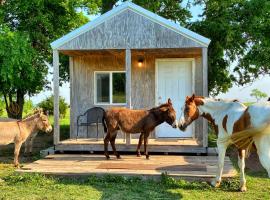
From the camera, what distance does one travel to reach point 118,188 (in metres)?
A: 6.96

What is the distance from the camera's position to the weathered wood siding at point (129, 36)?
9883 millimetres

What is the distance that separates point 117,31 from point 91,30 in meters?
0.65

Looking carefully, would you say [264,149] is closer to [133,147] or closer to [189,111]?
[189,111]

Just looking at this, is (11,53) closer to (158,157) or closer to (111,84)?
(111,84)

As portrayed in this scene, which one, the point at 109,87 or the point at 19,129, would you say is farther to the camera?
the point at 109,87

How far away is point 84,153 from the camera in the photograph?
1031cm

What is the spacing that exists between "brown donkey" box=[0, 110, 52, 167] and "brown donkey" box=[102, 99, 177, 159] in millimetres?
1691

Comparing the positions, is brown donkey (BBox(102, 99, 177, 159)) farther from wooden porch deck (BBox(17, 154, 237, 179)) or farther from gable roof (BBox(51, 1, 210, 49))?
gable roof (BBox(51, 1, 210, 49))

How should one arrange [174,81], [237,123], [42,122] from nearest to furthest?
[237,123] < [42,122] < [174,81]

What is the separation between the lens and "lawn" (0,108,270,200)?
Answer: 6.47m

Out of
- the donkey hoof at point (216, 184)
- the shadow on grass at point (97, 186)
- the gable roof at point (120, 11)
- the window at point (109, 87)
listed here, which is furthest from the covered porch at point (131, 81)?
the donkey hoof at point (216, 184)

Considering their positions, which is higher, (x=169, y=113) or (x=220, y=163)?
(x=169, y=113)

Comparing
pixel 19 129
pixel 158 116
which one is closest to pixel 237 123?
pixel 158 116

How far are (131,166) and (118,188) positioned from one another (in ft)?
4.08
